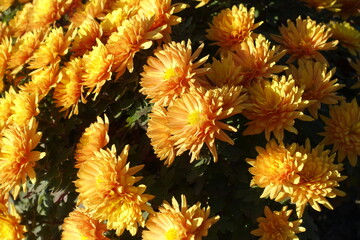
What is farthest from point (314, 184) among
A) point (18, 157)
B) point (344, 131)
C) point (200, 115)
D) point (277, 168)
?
point (18, 157)

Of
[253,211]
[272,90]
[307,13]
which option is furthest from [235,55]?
[307,13]

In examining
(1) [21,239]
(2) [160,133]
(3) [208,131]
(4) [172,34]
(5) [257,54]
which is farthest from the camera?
(4) [172,34]

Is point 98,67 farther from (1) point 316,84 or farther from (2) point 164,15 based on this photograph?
(1) point 316,84

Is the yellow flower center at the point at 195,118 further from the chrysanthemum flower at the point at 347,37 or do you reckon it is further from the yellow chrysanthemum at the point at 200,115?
the chrysanthemum flower at the point at 347,37

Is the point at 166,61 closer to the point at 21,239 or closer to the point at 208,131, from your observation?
the point at 208,131

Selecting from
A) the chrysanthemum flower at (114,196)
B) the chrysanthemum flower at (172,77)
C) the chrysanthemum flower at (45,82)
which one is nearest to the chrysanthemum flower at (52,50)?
the chrysanthemum flower at (45,82)

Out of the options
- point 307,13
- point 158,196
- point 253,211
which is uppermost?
point 307,13
